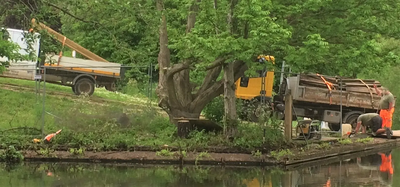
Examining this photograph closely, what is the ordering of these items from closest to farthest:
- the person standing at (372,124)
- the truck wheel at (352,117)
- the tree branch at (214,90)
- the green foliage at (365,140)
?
the tree branch at (214,90), the green foliage at (365,140), the person standing at (372,124), the truck wheel at (352,117)

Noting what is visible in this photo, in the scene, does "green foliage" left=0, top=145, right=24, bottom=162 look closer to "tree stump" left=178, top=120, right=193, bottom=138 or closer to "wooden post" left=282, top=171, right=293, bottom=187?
"tree stump" left=178, top=120, right=193, bottom=138

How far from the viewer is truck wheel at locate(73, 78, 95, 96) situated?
86.1 feet

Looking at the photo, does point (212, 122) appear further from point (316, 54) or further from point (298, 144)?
point (316, 54)

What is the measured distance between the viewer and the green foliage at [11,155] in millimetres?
16406

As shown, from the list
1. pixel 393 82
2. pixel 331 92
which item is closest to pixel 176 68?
pixel 331 92

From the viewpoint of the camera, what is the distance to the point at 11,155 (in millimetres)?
16422

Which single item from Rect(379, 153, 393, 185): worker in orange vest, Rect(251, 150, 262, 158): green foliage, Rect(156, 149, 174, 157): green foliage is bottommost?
Rect(379, 153, 393, 185): worker in orange vest

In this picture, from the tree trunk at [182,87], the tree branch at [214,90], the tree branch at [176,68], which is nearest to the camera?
the tree branch at [176,68]

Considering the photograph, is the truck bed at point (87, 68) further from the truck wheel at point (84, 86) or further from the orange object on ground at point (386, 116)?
the orange object on ground at point (386, 116)

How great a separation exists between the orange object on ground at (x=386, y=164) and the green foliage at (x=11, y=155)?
10289 mm

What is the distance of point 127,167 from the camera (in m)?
15.9

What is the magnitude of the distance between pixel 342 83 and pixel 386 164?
8.61 meters

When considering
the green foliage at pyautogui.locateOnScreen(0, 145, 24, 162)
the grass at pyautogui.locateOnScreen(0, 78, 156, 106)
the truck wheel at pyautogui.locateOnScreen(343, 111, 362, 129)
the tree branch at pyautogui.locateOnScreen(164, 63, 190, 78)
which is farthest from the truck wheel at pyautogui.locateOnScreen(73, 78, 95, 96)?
the truck wheel at pyautogui.locateOnScreen(343, 111, 362, 129)

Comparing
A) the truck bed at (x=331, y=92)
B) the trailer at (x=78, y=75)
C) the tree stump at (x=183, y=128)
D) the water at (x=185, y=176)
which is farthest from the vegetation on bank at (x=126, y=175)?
the trailer at (x=78, y=75)
